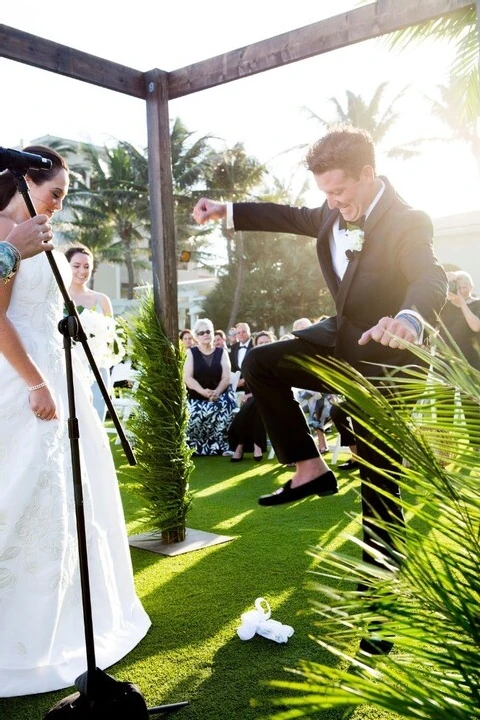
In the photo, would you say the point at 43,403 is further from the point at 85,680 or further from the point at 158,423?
the point at 158,423

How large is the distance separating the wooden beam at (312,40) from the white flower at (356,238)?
152 centimetres

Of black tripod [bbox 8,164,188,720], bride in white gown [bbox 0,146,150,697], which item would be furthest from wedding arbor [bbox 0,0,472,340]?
black tripod [bbox 8,164,188,720]

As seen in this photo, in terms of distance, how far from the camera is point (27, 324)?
351cm

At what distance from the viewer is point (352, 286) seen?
11.3 feet

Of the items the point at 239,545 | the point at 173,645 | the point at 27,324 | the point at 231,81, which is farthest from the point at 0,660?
the point at 231,81

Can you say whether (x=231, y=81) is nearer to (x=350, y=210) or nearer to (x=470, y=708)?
(x=350, y=210)

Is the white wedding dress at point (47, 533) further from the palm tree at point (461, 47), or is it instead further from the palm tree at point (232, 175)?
the palm tree at point (232, 175)

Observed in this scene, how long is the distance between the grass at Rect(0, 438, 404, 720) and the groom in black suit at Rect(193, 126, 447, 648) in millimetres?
449

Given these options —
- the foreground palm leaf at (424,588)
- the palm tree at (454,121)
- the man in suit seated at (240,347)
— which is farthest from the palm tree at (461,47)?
the foreground palm leaf at (424,588)

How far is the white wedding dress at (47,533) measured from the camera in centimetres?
320

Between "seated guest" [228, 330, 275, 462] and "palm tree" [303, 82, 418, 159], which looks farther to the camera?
"palm tree" [303, 82, 418, 159]

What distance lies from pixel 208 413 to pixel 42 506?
7.21 metres

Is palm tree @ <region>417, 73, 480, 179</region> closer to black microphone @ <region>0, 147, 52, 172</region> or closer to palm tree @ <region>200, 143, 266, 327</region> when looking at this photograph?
palm tree @ <region>200, 143, 266, 327</region>

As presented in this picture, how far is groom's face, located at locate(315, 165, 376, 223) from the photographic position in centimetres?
331
